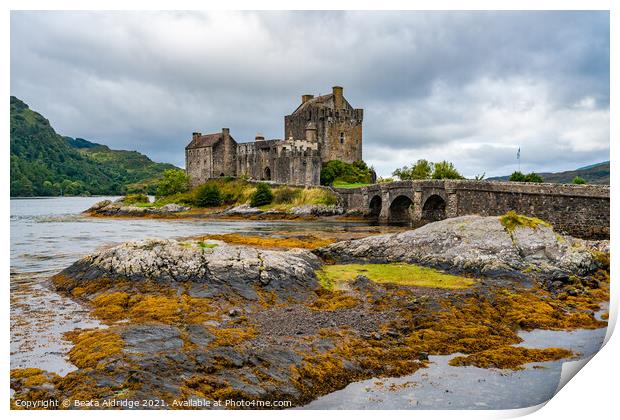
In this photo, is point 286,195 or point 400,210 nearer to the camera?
point 400,210

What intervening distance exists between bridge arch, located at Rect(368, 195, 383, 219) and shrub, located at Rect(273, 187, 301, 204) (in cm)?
910

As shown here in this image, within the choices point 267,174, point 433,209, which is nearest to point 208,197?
point 267,174


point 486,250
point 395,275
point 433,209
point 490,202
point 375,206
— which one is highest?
point 490,202

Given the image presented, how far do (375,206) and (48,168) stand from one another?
37.2 m

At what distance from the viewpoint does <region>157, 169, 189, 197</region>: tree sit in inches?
2566

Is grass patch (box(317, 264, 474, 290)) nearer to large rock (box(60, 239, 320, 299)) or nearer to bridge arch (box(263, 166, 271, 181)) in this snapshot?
large rock (box(60, 239, 320, 299))

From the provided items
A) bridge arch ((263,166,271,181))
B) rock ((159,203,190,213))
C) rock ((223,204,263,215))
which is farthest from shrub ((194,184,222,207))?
bridge arch ((263,166,271,181))

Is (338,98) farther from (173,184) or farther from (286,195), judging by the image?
(173,184)

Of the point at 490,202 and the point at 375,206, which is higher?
the point at 490,202

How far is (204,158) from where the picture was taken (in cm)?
6631

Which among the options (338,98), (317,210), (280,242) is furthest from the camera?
(338,98)

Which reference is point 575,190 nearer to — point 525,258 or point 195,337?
point 525,258

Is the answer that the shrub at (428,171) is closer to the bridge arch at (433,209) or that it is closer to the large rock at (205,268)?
the bridge arch at (433,209)

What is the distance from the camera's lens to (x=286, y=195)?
5266 centimetres
